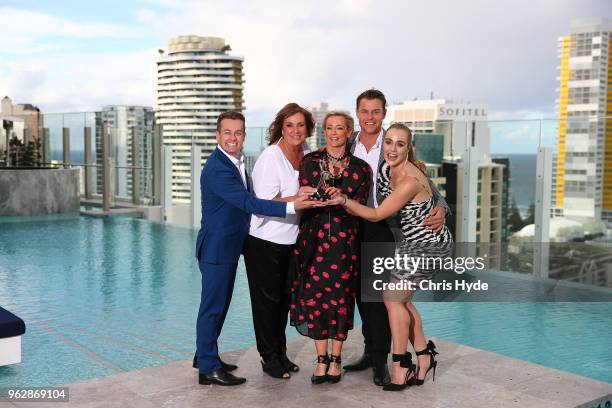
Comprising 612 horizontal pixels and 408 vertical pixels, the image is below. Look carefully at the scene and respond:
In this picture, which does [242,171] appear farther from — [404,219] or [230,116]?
[404,219]

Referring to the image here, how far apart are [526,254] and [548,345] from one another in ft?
8.81

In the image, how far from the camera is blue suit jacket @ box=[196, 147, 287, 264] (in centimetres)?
328

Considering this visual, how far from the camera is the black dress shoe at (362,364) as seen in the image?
3686 millimetres

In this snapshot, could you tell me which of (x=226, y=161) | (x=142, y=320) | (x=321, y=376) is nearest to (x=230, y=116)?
(x=226, y=161)

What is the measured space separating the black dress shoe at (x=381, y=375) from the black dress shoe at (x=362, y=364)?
0.50 ft

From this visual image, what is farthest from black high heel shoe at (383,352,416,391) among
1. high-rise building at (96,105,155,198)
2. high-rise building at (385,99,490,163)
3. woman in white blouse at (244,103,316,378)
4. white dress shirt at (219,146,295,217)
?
high-rise building at (96,105,155,198)

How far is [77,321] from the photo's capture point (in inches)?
222

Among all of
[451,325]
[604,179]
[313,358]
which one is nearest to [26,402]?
[313,358]

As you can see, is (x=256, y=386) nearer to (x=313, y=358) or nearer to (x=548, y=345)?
(x=313, y=358)

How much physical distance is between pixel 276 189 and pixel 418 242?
0.71 meters

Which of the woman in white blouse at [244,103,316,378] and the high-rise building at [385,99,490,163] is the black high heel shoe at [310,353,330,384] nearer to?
the woman in white blouse at [244,103,316,378]

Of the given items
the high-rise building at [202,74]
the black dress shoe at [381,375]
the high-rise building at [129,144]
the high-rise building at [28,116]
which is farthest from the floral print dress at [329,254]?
the high-rise building at [202,74]

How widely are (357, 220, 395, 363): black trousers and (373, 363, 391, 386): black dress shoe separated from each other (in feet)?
0.10

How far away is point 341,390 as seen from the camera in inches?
134
